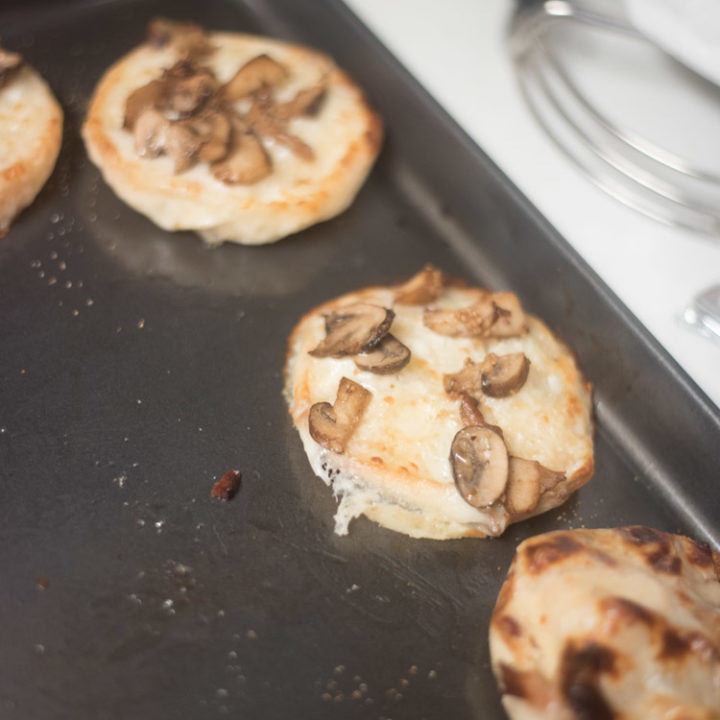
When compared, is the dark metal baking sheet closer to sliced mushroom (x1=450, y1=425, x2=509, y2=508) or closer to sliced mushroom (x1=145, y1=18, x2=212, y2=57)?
sliced mushroom (x1=450, y1=425, x2=509, y2=508)

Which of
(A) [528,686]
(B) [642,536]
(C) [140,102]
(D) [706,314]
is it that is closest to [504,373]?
(B) [642,536]

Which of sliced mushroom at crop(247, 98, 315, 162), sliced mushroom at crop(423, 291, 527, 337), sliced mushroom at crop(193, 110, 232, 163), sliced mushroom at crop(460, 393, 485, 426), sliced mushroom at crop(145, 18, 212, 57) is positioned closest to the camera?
sliced mushroom at crop(460, 393, 485, 426)

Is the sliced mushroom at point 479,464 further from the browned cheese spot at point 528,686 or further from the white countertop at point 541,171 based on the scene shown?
the white countertop at point 541,171

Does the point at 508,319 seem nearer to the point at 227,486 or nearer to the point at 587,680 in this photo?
the point at 227,486

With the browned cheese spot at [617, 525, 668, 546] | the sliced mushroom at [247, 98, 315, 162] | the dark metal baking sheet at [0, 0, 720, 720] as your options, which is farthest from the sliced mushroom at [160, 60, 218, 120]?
the browned cheese spot at [617, 525, 668, 546]

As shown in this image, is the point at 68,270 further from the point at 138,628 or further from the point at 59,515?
the point at 138,628

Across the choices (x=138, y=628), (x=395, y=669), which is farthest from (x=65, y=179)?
(x=395, y=669)
